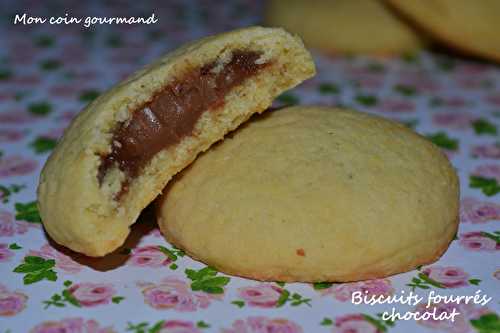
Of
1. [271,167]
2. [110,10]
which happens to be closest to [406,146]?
[271,167]

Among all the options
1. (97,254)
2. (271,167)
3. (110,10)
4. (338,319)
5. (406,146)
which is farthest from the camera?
(110,10)

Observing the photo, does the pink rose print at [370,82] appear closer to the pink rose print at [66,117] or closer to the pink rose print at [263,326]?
the pink rose print at [66,117]

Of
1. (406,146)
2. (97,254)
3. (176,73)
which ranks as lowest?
(97,254)

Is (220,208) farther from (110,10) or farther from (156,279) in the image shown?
(110,10)

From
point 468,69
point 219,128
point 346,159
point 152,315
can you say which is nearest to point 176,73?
point 219,128

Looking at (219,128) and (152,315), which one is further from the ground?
(219,128)

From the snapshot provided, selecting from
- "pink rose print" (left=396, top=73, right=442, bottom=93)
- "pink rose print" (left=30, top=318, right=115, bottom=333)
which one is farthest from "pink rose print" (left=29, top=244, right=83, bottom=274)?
"pink rose print" (left=396, top=73, right=442, bottom=93)

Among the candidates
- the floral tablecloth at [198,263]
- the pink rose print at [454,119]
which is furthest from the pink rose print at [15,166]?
the pink rose print at [454,119]

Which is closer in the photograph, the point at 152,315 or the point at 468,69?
the point at 152,315

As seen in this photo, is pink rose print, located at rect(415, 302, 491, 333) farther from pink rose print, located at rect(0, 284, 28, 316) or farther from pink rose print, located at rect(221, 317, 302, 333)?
pink rose print, located at rect(0, 284, 28, 316)

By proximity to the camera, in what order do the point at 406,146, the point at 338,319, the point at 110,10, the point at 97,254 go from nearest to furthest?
1. the point at 338,319
2. the point at 97,254
3. the point at 406,146
4. the point at 110,10
